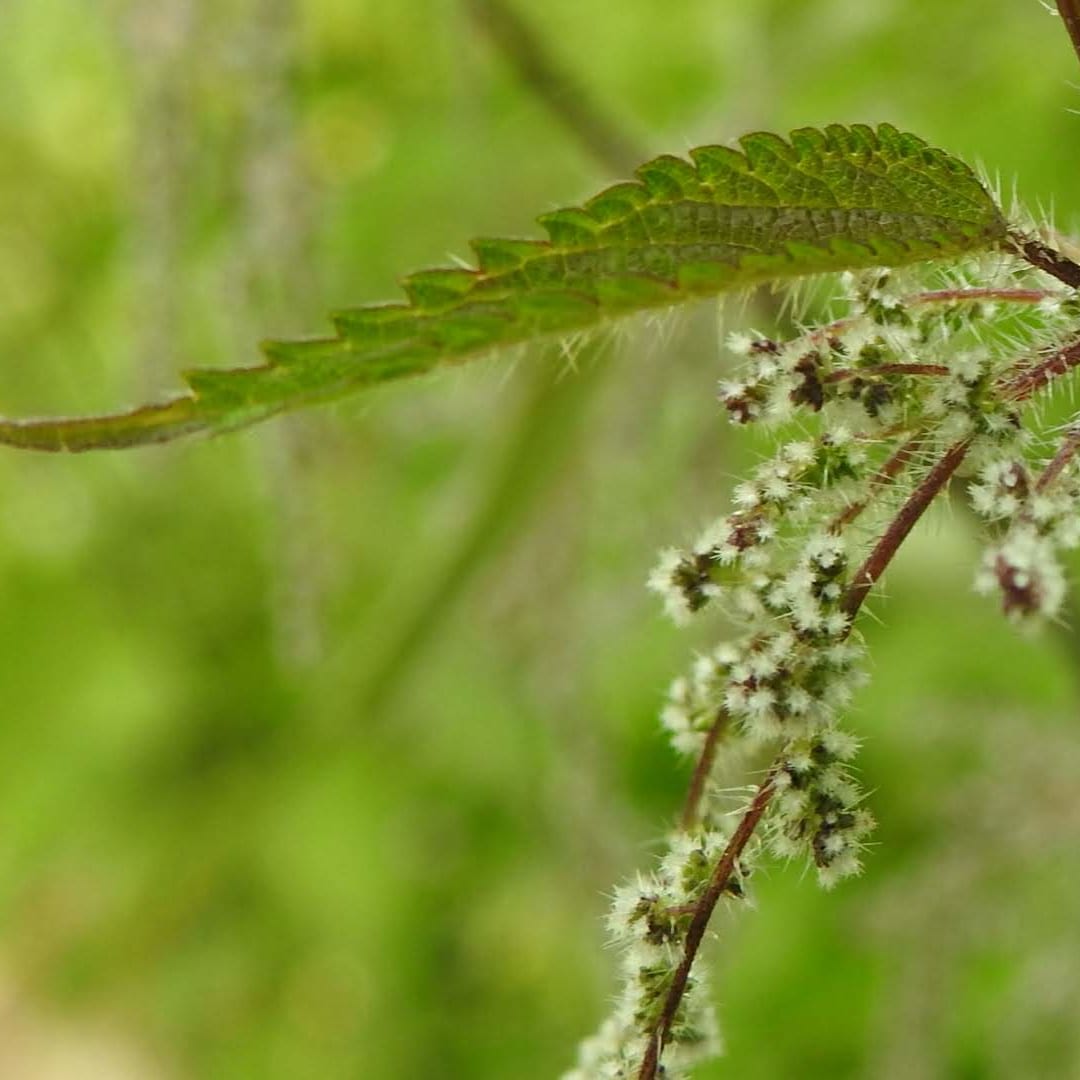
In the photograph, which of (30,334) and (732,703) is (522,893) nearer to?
(30,334)

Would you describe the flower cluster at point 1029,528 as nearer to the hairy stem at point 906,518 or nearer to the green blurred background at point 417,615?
the hairy stem at point 906,518

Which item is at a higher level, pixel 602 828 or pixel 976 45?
pixel 976 45

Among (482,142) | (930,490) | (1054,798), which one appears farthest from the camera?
(482,142)

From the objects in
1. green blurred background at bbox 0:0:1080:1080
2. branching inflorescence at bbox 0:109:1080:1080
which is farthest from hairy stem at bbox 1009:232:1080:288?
green blurred background at bbox 0:0:1080:1080

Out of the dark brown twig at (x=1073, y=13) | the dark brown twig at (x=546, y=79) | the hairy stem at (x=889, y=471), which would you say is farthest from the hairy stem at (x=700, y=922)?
the dark brown twig at (x=546, y=79)

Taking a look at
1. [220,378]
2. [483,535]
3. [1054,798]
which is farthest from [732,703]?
[1054,798]

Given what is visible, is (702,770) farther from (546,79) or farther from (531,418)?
(546,79)

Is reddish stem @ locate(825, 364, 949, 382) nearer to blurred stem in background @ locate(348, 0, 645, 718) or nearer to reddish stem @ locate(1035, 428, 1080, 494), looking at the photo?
reddish stem @ locate(1035, 428, 1080, 494)
